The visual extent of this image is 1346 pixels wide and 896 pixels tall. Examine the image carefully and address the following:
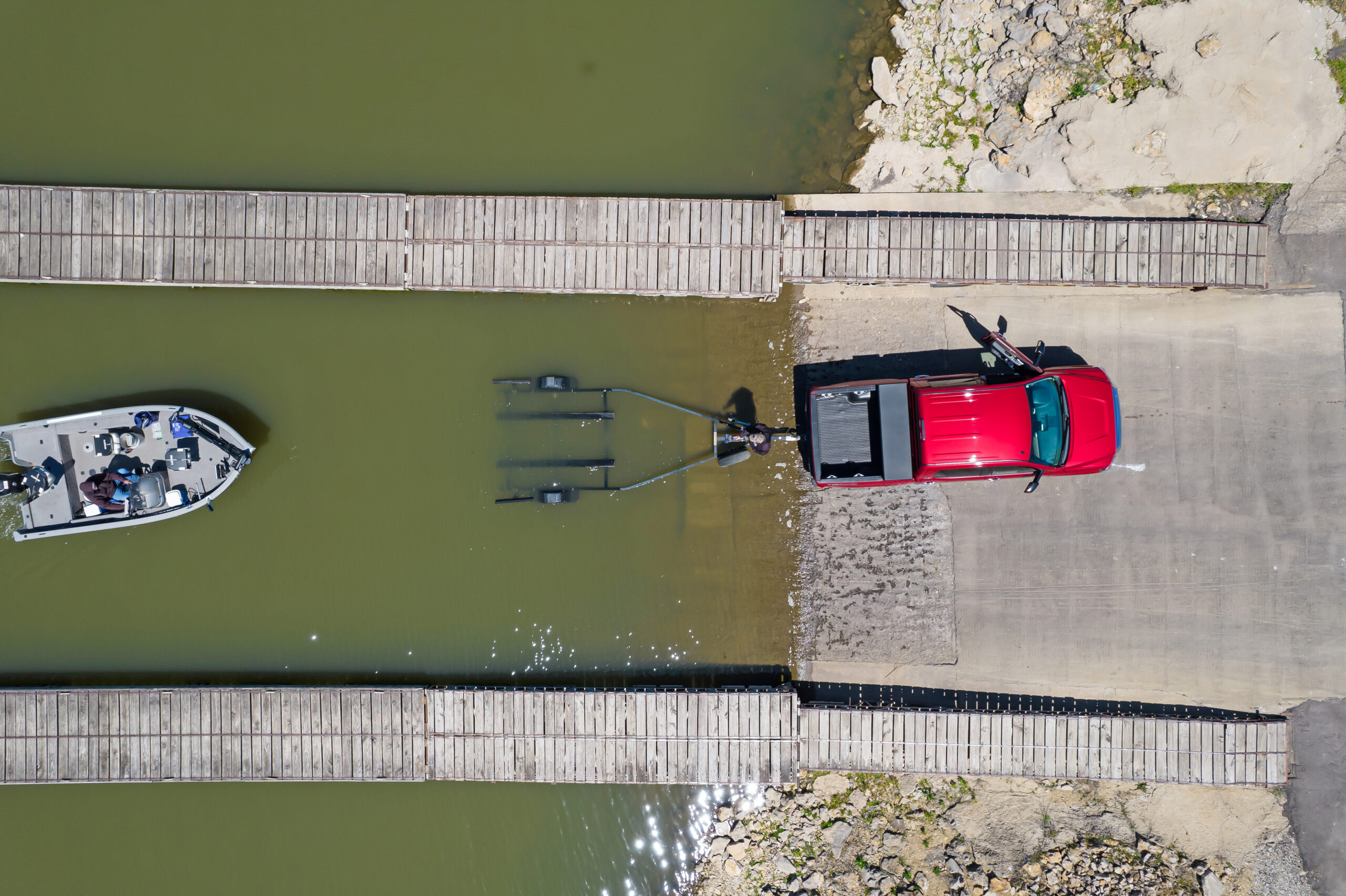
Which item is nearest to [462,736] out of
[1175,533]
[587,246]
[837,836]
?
[837,836]

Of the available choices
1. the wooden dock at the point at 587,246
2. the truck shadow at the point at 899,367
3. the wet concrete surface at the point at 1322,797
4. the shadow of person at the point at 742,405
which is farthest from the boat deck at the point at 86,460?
the wet concrete surface at the point at 1322,797

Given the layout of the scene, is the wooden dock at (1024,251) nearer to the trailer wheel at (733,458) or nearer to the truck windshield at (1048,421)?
the truck windshield at (1048,421)

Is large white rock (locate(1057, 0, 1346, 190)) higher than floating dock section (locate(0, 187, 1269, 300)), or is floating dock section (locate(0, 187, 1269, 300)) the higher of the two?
large white rock (locate(1057, 0, 1346, 190))

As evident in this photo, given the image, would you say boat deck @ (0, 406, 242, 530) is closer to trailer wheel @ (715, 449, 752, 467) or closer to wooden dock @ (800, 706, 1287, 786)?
trailer wheel @ (715, 449, 752, 467)

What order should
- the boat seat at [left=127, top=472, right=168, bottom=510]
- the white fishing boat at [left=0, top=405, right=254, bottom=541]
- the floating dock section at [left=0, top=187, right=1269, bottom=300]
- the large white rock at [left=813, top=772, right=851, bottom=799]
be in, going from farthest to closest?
the large white rock at [left=813, top=772, right=851, bottom=799] → the floating dock section at [left=0, top=187, right=1269, bottom=300] → the white fishing boat at [left=0, top=405, right=254, bottom=541] → the boat seat at [left=127, top=472, right=168, bottom=510]

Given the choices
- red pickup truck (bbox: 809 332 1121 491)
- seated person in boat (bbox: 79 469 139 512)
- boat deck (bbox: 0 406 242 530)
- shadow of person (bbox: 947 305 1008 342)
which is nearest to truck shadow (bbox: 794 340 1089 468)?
shadow of person (bbox: 947 305 1008 342)

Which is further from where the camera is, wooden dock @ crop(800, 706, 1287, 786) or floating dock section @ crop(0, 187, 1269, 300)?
floating dock section @ crop(0, 187, 1269, 300)
